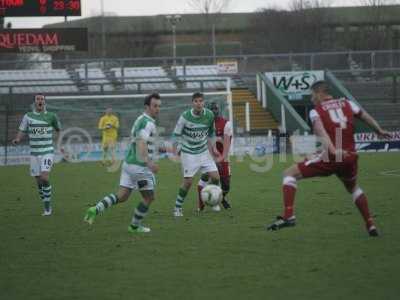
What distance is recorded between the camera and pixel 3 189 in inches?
Answer: 760

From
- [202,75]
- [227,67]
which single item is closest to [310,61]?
[227,67]

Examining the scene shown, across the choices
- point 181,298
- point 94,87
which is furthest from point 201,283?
point 94,87

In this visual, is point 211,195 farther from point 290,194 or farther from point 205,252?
point 205,252

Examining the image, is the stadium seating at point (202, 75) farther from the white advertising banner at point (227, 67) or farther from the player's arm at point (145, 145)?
the player's arm at point (145, 145)

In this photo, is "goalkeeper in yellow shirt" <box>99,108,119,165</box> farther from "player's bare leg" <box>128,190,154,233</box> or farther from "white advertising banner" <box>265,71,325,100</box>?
"player's bare leg" <box>128,190,154,233</box>

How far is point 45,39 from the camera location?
26.0 m

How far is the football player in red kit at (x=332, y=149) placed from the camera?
9.79 meters

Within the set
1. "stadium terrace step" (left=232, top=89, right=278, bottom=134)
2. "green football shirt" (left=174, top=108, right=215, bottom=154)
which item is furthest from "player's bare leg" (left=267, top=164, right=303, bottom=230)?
"stadium terrace step" (left=232, top=89, right=278, bottom=134)

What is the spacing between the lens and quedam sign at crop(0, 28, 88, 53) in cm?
2586

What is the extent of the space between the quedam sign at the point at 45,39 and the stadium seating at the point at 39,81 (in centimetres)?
867

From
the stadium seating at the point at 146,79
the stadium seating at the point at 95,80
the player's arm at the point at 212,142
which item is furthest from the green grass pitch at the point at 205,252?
the stadium seating at the point at 146,79

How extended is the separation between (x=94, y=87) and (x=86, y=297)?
3106cm

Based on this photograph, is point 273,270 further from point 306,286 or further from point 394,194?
point 394,194

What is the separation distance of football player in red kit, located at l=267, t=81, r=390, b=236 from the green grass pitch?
0.55 metres
